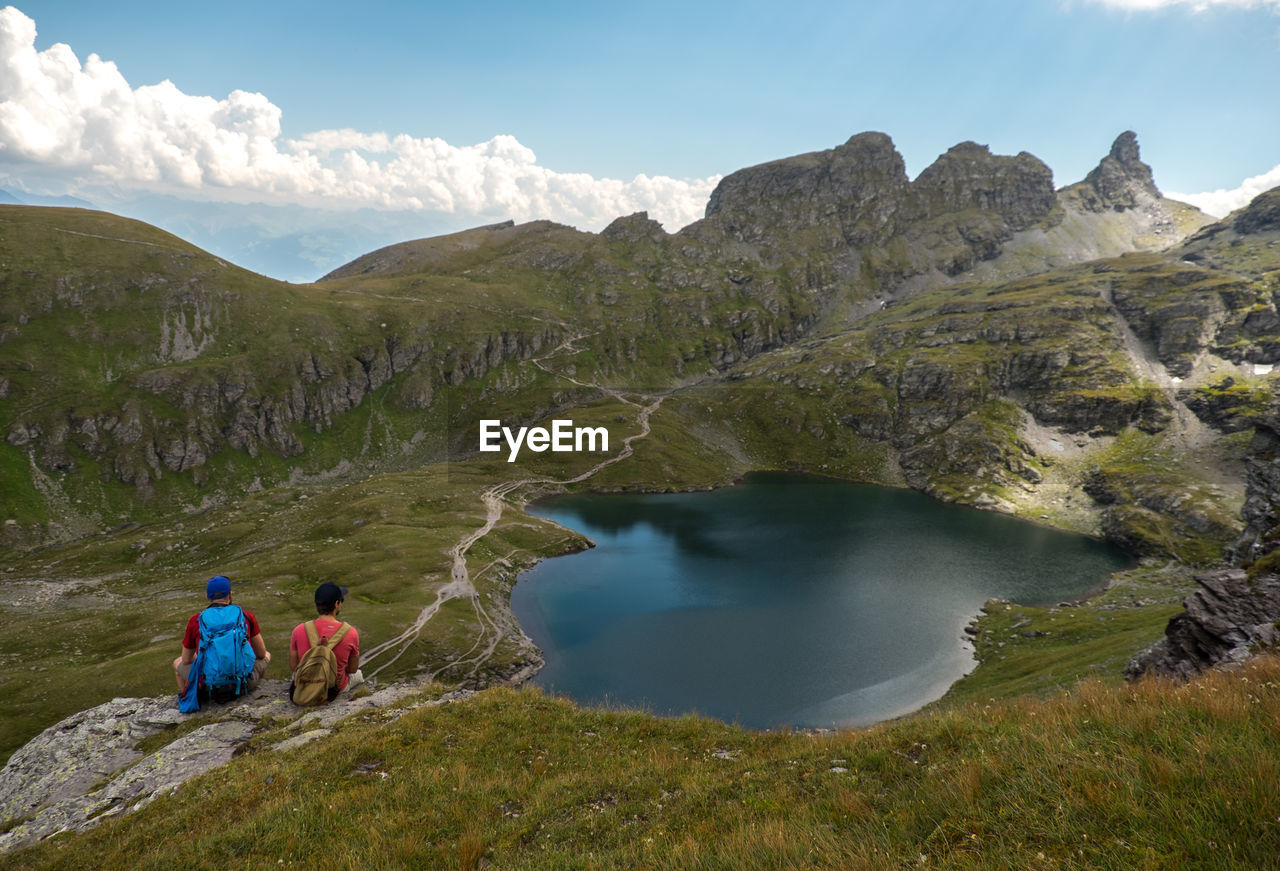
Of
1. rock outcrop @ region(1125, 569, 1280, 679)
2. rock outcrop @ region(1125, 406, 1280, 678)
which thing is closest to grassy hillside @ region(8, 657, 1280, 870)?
rock outcrop @ region(1125, 406, 1280, 678)

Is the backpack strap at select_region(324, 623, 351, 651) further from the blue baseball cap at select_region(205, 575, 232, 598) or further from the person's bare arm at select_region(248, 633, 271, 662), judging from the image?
the blue baseball cap at select_region(205, 575, 232, 598)

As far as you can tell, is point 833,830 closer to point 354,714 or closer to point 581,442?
point 354,714

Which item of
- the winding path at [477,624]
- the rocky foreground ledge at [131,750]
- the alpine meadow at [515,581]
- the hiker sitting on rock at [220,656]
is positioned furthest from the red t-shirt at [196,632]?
the winding path at [477,624]

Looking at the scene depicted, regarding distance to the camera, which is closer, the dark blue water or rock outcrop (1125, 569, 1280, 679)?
rock outcrop (1125, 569, 1280, 679)

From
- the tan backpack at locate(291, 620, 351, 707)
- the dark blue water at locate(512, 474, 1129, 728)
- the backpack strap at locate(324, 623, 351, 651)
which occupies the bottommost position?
the dark blue water at locate(512, 474, 1129, 728)

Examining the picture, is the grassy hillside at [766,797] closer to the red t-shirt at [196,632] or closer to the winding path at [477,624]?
the red t-shirt at [196,632]

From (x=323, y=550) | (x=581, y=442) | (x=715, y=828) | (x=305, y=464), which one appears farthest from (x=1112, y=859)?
(x=305, y=464)

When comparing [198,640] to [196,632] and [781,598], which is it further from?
[781,598]
